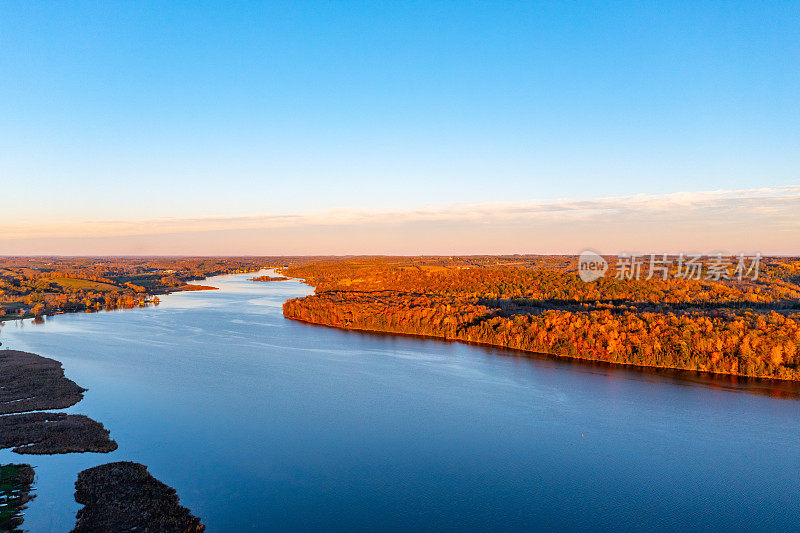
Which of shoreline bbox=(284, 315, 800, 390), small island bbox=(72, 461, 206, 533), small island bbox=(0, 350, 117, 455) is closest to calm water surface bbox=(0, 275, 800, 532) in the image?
small island bbox=(72, 461, 206, 533)

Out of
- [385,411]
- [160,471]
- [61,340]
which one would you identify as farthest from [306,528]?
[61,340]

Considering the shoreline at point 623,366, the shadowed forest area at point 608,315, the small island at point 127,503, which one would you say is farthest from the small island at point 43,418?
the shadowed forest area at point 608,315

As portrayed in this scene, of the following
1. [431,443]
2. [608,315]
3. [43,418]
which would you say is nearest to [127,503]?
[43,418]

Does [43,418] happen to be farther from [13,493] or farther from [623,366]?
[623,366]

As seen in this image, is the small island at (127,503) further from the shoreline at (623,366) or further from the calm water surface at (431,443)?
the shoreline at (623,366)

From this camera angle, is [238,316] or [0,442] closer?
[0,442]

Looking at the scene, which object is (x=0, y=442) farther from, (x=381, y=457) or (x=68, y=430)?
(x=381, y=457)
